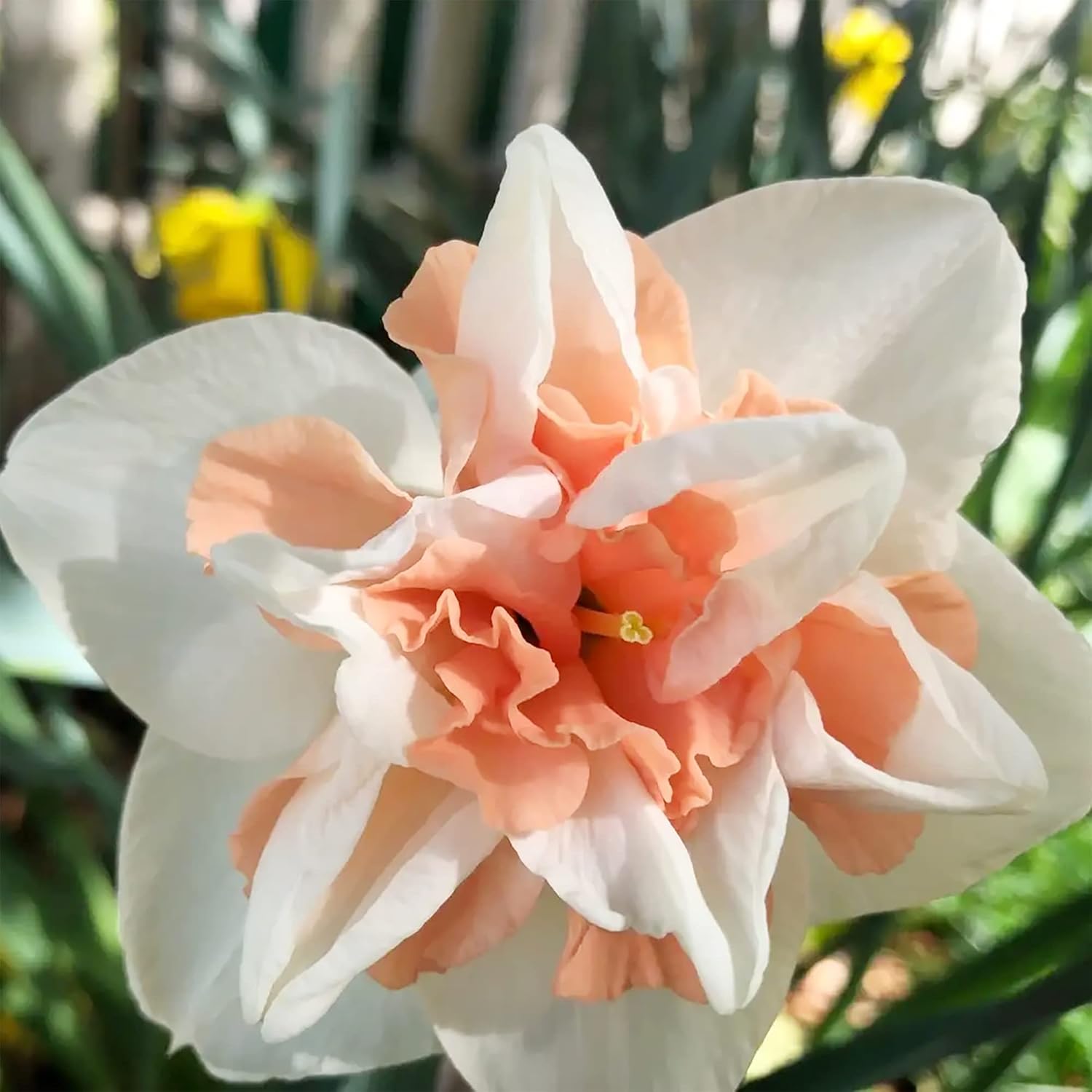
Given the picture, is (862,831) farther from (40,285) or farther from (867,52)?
(867,52)

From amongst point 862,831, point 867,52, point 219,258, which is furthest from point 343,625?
point 867,52

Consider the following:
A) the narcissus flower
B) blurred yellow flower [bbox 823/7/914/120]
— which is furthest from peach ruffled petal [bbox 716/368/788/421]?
blurred yellow flower [bbox 823/7/914/120]

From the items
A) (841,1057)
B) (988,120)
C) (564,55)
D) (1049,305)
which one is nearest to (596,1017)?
(841,1057)

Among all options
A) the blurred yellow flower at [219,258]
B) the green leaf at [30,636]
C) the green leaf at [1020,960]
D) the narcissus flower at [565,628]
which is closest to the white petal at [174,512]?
the narcissus flower at [565,628]

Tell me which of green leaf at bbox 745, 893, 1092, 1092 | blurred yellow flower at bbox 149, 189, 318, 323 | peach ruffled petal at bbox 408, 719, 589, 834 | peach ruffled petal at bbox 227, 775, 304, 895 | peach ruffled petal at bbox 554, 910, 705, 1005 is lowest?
blurred yellow flower at bbox 149, 189, 318, 323

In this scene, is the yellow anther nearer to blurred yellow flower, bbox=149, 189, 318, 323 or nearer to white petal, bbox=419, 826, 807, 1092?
white petal, bbox=419, 826, 807, 1092

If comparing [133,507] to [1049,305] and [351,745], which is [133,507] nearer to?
[351,745]
